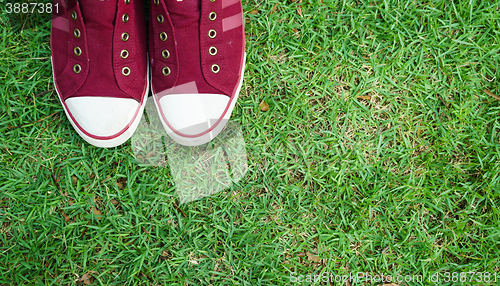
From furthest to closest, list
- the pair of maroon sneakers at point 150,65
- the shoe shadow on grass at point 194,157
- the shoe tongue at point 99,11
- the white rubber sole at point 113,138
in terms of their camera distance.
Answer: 1. the shoe shadow on grass at point 194,157
2. the white rubber sole at point 113,138
3. the pair of maroon sneakers at point 150,65
4. the shoe tongue at point 99,11

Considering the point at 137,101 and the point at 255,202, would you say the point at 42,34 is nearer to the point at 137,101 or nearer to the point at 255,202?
the point at 137,101

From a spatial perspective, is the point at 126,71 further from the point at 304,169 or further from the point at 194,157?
the point at 304,169

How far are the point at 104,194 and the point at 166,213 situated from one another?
0.39 metres

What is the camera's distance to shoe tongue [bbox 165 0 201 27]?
1.58 m

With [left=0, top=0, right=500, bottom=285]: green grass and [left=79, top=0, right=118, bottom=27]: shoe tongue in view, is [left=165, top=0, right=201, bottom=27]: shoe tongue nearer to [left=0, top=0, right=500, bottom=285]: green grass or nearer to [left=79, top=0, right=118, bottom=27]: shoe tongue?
[left=79, top=0, right=118, bottom=27]: shoe tongue

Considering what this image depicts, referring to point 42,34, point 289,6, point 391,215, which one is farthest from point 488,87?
Answer: point 42,34

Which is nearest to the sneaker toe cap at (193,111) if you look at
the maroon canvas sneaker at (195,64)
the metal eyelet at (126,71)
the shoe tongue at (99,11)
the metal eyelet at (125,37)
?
the maroon canvas sneaker at (195,64)

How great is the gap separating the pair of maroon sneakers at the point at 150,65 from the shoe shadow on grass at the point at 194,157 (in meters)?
0.12

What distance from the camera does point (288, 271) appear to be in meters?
1.91

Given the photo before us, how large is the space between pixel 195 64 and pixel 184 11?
265 mm

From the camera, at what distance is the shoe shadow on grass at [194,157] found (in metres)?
1.93

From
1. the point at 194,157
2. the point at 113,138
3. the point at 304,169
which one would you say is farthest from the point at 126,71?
the point at 304,169

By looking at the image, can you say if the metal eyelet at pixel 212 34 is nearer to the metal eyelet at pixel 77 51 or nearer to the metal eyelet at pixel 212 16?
the metal eyelet at pixel 212 16

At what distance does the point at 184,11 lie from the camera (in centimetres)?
161
